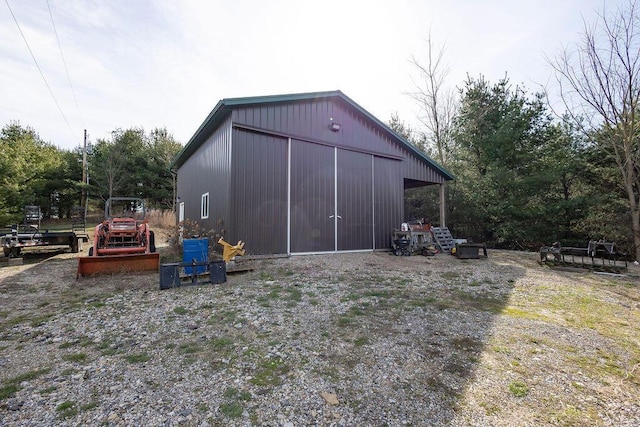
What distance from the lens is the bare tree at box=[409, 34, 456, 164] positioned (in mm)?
17328

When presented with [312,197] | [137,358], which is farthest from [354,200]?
[137,358]

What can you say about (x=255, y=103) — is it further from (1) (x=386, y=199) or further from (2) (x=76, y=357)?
(2) (x=76, y=357)

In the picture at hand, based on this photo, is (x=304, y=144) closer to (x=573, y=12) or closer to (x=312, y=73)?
(x=312, y=73)

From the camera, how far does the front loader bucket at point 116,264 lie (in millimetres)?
5500

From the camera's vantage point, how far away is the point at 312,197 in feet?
27.6

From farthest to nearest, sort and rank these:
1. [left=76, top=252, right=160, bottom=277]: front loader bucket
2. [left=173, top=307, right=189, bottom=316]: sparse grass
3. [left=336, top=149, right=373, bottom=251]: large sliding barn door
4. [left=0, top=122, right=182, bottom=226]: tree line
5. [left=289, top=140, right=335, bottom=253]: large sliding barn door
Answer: [left=0, top=122, right=182, bottom=226]: tree line
[left=336, top=149, right=373, bottom=251]: large sliding barn door
[left=289, top=140, right=335, bottom=253]: large sliding barn door
[left=76, top=252, right=160, bottom=277]: front loader bucket
[left=173, top=307, right=189, bottom=316]: sparse grass

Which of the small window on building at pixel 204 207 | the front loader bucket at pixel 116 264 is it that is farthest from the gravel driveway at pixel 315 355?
the small window on building at pixel 204 207

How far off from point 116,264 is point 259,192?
11.5 feet

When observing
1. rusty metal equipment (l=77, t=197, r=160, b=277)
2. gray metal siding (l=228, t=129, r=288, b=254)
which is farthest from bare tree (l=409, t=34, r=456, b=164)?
rusty metal equipment (l=77, t=197, r=160, b=277)

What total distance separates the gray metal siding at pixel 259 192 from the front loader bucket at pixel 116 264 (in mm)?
1854

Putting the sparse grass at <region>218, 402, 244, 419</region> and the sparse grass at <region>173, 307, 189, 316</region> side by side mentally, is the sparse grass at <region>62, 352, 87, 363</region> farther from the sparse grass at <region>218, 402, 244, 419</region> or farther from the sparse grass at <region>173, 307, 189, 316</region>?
the sparse grass at <region>218, 402, 244, 419</region>

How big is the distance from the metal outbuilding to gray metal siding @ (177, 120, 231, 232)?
0.03m

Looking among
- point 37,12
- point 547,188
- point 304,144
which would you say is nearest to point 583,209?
point 547,188

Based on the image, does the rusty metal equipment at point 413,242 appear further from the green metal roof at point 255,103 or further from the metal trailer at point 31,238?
the metal trailer at point 31,238
